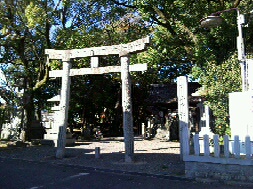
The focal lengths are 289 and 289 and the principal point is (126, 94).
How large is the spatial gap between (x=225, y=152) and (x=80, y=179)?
13.7ft

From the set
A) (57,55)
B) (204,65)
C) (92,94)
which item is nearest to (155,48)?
(204,65)

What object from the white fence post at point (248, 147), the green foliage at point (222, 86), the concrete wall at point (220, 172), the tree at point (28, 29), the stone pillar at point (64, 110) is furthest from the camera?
the tree at point (28, 29)

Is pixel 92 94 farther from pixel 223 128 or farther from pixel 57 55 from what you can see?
pixel 223 128

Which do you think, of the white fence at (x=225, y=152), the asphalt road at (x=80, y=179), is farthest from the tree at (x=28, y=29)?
the white fence at (x=225, y=152)

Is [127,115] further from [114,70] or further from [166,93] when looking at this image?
[166,93]

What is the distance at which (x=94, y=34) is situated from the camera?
18641mm

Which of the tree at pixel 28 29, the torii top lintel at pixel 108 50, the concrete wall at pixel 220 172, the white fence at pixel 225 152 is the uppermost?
the tree at pixel 28 29

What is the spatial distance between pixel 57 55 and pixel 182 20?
6477 millimetres

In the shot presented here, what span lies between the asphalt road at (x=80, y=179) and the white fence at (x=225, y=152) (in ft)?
2.12

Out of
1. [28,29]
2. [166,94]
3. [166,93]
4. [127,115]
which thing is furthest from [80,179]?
[166,93]

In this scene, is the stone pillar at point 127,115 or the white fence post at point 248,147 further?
the stone pillar at point 127,115

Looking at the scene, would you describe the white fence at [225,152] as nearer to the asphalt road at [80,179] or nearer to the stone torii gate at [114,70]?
the asphalt road at [80,179]

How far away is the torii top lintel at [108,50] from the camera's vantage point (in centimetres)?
1126

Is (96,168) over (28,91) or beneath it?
beneath
